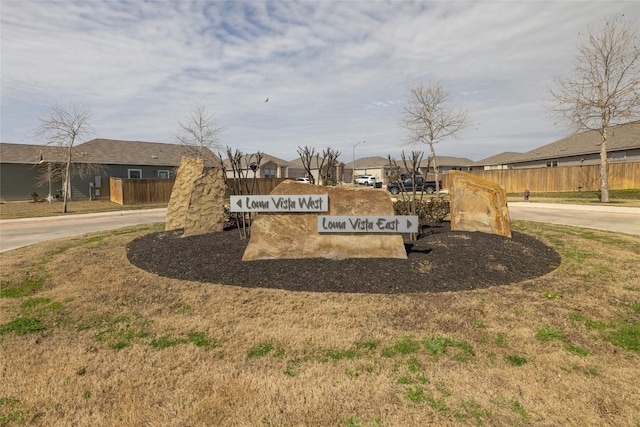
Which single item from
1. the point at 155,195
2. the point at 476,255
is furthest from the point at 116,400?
the point at 155,195

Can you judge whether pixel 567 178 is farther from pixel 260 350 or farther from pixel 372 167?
pixel 372 167

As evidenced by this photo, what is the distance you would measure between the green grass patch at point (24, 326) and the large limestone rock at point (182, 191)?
5.74m

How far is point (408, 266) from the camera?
639 cm

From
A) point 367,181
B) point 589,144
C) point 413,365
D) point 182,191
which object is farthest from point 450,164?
point 413,365

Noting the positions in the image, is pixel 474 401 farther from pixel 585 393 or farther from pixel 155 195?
pixel 155 195

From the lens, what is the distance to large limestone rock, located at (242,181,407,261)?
270 inches

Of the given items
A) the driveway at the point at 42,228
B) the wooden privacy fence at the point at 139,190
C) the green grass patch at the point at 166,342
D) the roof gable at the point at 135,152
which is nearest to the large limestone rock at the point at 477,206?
the green grass patch at the point at 166,342

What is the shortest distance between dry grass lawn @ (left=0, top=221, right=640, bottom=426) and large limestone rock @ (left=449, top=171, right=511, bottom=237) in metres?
2.91

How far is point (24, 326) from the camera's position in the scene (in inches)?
173

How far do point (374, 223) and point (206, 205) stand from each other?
485 cm

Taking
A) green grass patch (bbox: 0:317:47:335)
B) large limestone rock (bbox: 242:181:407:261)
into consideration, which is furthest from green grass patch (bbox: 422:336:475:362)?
green grass patch (bbox: 0:317:47:335)

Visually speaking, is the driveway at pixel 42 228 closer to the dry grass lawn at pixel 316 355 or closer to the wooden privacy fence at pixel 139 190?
the dry grass lawn at pixel 316 355

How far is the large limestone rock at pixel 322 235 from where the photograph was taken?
22.5 ft

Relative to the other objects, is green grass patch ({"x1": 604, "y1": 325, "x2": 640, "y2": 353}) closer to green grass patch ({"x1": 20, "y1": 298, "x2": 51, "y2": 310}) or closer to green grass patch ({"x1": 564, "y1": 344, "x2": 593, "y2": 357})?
green grass patch ({"x1": 564, "y1": 344, "x2": 593, "y2": 357})
